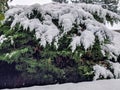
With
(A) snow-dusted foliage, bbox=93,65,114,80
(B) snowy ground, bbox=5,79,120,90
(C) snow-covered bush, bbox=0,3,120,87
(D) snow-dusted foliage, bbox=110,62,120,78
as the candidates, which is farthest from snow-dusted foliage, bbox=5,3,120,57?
(B) snowy ground, bbox=5,79,120,90

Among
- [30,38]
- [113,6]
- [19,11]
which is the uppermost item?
[19,11]

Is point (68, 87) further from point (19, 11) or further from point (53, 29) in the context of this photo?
point (19, 11)

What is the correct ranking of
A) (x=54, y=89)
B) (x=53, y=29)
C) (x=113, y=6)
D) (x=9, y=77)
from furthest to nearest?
(x=113, y=6) < (x=9, y=77) < (x=53, y=29) < (x=54, y=89)

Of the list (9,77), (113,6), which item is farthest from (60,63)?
(113,6)

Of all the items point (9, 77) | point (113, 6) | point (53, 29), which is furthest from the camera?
point (113, 6)

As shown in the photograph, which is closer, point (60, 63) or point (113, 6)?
point (60, 63)

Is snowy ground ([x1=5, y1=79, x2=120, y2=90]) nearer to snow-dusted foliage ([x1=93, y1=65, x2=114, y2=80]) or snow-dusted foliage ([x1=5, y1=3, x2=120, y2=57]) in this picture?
snow-dusted foliage ([x1=93, y1=65, x2=114, y2=80])

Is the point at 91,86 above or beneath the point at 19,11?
beneath
